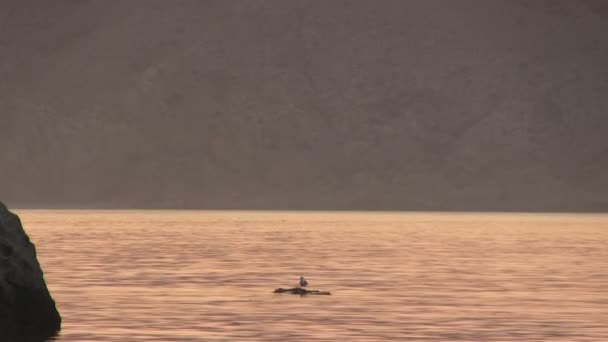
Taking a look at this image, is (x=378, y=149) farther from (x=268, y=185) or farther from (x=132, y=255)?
(x=132, y=255)

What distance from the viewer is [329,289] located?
4169cm

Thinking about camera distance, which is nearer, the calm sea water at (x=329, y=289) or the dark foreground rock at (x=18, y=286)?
the dark foreground rock at (x=18, y=286)

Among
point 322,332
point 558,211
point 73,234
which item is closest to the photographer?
point 322,332

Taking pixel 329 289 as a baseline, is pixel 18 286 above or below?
below

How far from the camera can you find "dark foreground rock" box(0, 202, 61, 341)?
89.1 feet

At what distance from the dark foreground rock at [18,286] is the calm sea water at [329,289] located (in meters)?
0.68

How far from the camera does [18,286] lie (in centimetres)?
2739

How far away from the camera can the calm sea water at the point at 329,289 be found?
97.1 feet

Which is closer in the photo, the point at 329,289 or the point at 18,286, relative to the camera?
the point at 18,286

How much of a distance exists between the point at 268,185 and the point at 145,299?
529 ft

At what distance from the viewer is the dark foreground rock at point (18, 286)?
89.1 feet

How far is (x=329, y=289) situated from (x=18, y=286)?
1533cm

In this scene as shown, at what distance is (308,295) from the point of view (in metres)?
38.9

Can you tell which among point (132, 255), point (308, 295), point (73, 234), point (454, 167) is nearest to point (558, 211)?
point (454, 167)
